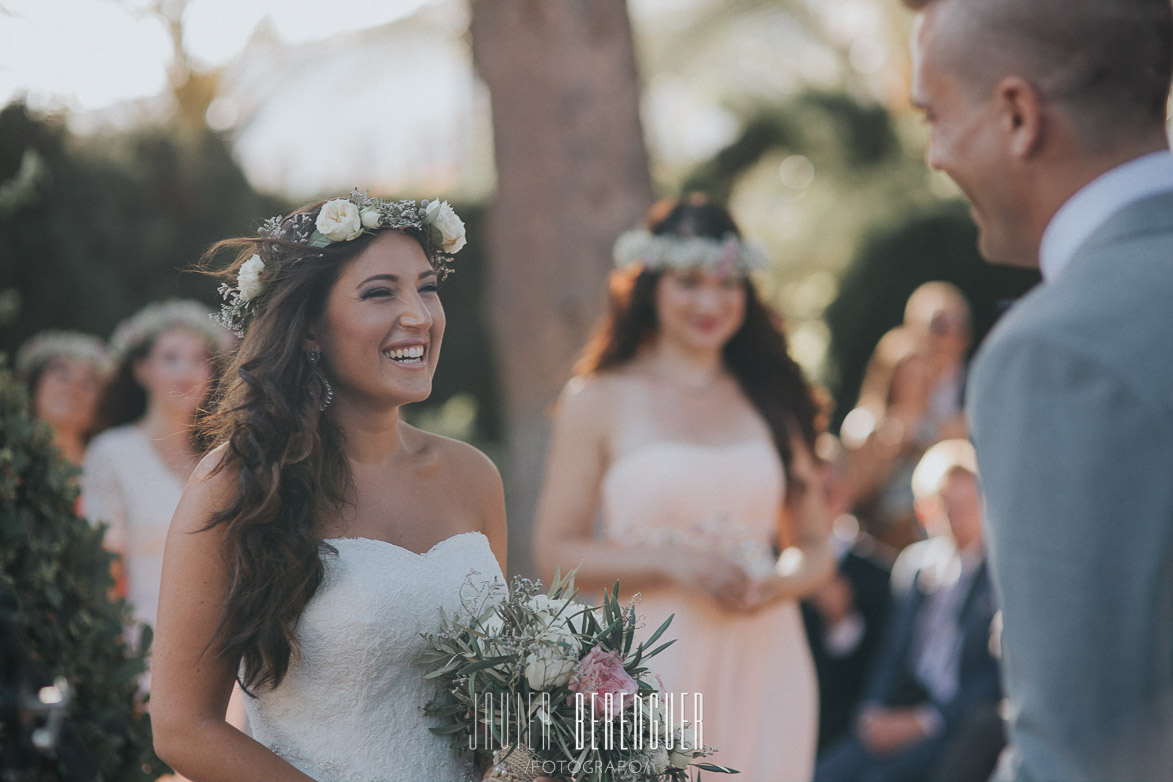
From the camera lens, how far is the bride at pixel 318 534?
2.36 m

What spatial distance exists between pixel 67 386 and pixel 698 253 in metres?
3.88

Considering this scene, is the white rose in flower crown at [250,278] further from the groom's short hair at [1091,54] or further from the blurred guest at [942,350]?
the blurred guest at [942,350]

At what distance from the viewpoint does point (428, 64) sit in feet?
65.0

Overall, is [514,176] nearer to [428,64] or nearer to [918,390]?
[918,390]

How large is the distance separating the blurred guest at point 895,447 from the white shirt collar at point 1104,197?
232 inches

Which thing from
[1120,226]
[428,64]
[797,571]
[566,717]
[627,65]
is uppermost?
[428,64]

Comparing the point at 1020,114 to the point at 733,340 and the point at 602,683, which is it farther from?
the point at 733,340

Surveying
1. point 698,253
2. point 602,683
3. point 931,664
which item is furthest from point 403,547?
point 931,664

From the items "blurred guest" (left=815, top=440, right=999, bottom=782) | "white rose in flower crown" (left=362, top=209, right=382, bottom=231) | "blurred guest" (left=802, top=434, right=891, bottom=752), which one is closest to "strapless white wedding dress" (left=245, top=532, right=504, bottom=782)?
"white rose in flower crown" (left=362, top=209, right=382, bottom=231)

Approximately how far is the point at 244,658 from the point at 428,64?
1855 centimetres

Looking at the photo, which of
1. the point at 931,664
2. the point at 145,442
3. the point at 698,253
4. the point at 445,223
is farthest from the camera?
the point at 931,664

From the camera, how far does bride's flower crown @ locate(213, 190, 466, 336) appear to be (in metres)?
2.59

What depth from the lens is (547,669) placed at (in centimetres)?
231

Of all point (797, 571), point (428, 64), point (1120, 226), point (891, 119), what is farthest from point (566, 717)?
point (428, 64)
